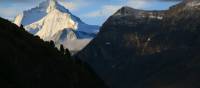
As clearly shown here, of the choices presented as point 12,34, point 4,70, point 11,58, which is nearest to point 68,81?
point 12,34

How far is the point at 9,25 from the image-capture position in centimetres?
17562

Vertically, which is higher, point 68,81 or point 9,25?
point 9,25

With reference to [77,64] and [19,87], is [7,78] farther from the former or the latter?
[77,64]

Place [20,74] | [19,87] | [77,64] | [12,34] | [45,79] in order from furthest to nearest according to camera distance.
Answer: [77,64] < [12,34] < [45,79] < [20,74] < [19,87]

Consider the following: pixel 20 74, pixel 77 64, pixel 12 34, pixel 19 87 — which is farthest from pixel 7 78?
pixel 77 64

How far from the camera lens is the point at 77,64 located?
190750 millimetres

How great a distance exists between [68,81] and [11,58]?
25085 millimetres

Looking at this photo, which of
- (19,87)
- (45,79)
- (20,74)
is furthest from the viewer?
(45,79)

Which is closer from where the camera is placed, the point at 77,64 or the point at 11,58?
the point at 11,58

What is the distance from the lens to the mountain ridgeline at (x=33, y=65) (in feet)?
455

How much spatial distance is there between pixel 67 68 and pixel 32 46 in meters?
11.2

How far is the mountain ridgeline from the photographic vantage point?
13861 cm

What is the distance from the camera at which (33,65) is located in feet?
513

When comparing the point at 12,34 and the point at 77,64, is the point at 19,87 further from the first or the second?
the point at 77,64
